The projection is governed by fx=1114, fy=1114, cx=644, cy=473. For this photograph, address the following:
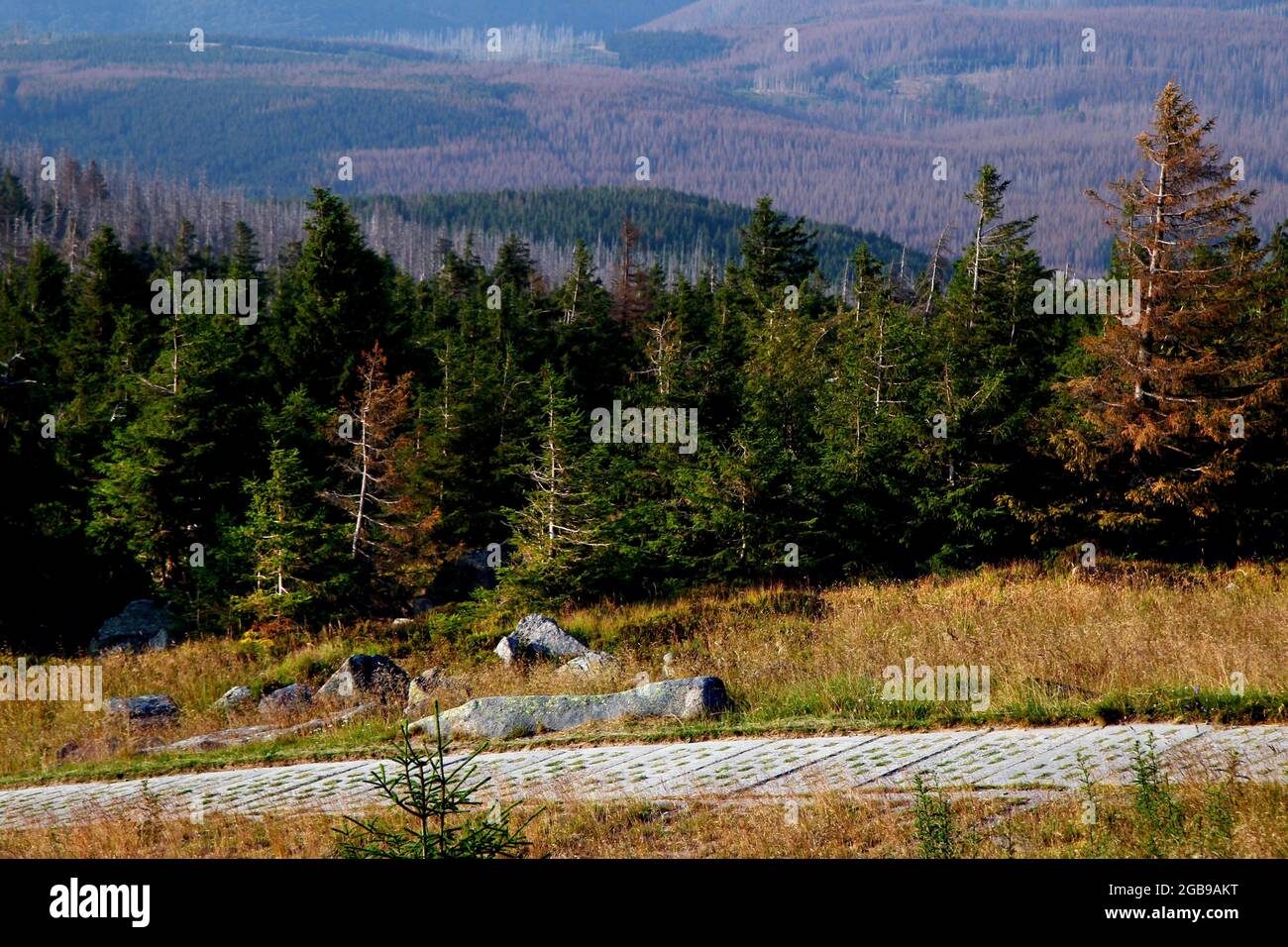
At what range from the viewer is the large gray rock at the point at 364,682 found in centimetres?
1585

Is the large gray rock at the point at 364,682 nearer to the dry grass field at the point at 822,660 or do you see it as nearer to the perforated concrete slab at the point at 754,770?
the dry grass field at the point at 822,660

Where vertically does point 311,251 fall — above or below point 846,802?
above

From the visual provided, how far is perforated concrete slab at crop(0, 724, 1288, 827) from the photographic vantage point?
8812 millimetres

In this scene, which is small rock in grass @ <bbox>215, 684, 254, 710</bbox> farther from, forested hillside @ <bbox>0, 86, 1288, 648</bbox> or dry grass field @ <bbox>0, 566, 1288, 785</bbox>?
forested hillside @ <bbox>0, 86, 1288, 648</bbox>

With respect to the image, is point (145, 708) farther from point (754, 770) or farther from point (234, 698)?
point (754, 770)

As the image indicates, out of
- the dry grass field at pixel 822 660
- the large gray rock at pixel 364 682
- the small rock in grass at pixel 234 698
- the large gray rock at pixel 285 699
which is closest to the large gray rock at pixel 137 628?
the dry grass field at pixel 822 660

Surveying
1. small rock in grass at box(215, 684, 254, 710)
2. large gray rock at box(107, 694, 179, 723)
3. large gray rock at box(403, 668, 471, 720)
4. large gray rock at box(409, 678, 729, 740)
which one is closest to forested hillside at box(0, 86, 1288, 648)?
small rock in grass at box(215, 684, 254, 710)

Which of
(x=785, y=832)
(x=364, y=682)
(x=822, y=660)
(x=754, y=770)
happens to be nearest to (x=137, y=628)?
(x=364, y=682)

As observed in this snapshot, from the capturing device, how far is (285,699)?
16250 millimetres

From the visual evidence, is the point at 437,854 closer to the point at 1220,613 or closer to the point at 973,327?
the point at 1220,613

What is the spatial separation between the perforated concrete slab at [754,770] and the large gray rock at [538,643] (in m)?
6.13

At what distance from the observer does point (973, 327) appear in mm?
32531

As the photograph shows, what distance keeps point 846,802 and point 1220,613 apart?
322 inches

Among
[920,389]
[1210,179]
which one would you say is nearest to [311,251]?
[920,389]
